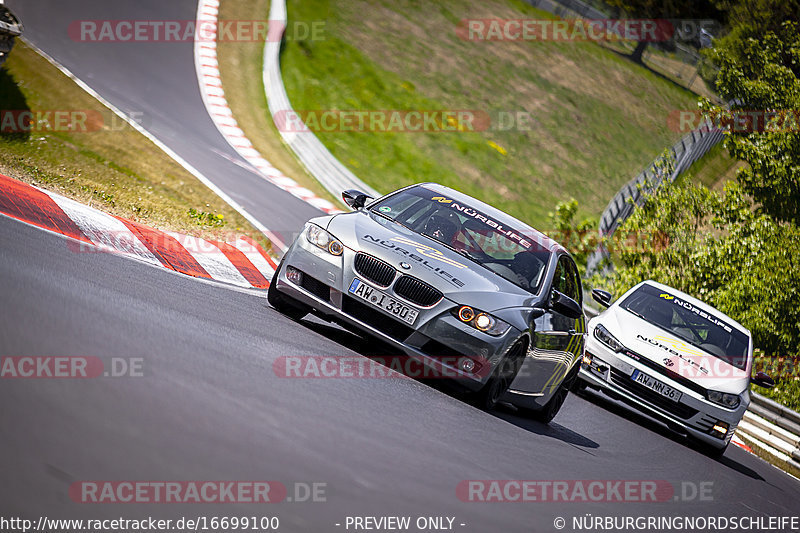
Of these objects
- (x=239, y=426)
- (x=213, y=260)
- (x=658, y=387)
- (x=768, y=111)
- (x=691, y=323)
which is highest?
(x=768, y=111)

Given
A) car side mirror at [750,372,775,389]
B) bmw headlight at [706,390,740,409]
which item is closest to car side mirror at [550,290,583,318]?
bmw headlight at [706,390,740,409]

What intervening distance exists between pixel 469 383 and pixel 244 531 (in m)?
3.67

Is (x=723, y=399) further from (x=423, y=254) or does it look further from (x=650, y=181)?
(x=650, y=181)

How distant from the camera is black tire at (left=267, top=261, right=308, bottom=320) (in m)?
7.50

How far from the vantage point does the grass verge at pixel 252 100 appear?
63.2 feet

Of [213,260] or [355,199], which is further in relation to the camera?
[213,260]

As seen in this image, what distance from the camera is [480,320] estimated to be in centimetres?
678

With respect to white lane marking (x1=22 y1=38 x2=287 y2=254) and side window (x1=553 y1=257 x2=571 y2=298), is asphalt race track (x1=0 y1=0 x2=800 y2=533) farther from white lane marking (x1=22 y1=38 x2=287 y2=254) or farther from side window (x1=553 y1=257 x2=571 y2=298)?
white lane marking (x1=22 y1=38 x2=287 y2=254)

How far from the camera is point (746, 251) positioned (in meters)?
18.3

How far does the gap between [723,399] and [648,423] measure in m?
1.06

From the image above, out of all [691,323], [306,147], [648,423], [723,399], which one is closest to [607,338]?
[648,423]

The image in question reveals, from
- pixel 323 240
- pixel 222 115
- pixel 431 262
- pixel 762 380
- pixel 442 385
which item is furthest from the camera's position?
pixel 222 115

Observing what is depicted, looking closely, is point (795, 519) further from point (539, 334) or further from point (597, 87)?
point (597, 87)

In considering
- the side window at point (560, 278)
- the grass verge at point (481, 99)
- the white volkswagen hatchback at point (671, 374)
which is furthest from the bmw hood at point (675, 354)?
the grass verge at point (481, 99)
